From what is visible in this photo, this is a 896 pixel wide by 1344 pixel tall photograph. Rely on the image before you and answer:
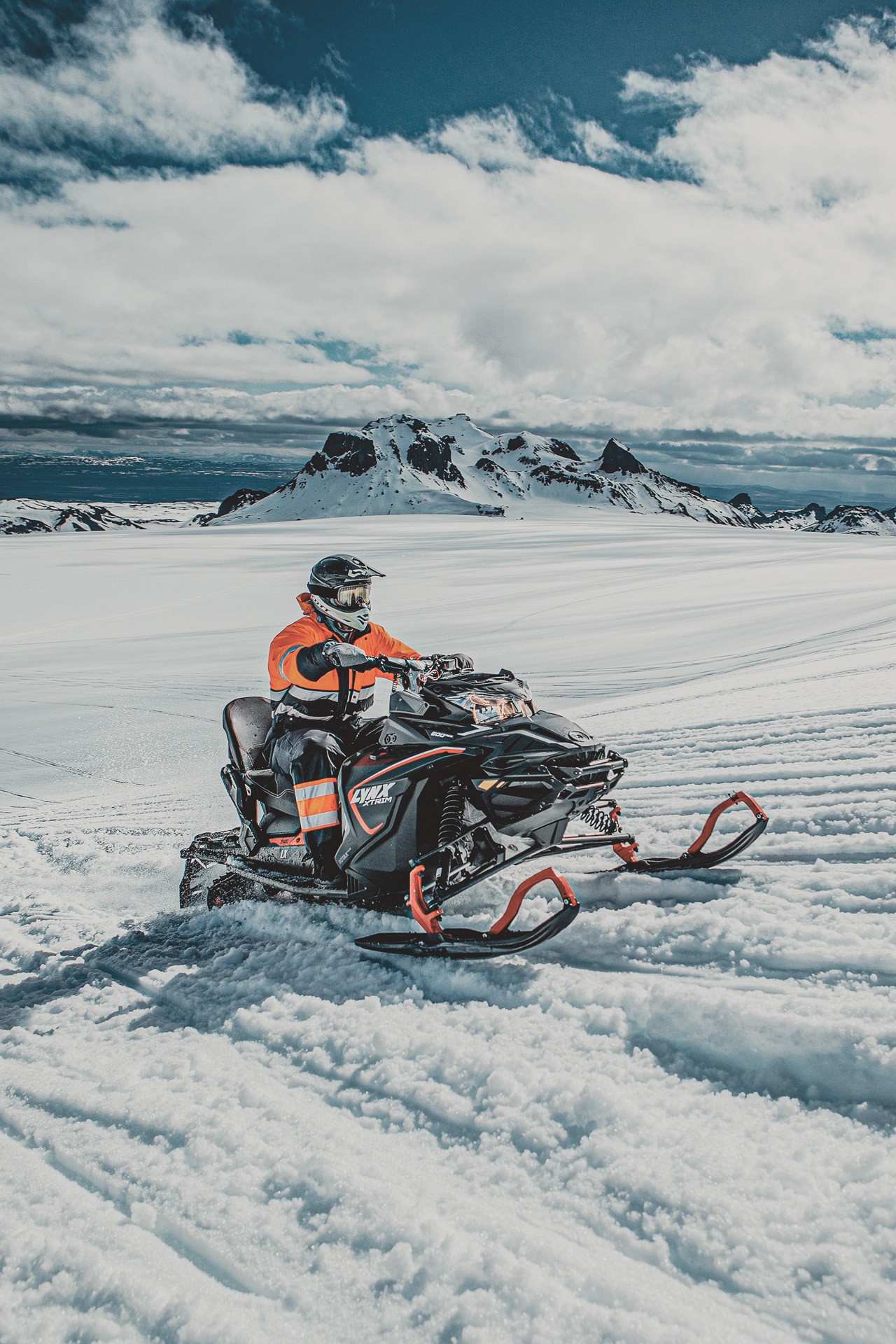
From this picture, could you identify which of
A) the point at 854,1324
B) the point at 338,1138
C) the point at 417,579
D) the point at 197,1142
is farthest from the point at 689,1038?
the point at 417,579

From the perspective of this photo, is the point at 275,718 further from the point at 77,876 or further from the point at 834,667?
the point at 834,667

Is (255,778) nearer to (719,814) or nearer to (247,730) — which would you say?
(247,730)

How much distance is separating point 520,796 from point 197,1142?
4.82 ft

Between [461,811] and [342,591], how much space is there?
1355 millimetres

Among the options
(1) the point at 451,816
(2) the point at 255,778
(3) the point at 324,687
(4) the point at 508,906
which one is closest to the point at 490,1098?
(4) the point at 508,906

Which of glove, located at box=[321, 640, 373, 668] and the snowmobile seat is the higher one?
glove, located at box=[321, 640, 373, 668]

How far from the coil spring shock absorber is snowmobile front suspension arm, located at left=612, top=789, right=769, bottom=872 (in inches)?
26.4

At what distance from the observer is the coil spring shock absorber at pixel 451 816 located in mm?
2895

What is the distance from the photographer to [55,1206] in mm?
1920

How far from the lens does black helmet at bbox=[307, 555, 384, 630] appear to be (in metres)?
3.71

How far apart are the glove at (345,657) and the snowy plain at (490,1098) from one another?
1128mm

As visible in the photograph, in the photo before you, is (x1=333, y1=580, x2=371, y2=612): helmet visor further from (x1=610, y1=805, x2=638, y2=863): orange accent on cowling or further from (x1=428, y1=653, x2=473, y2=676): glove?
(x1=610, y1=805, x2=638, y2=863): orange accent on cowling

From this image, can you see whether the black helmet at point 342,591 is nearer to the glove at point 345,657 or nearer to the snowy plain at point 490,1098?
the glove at point 345,657

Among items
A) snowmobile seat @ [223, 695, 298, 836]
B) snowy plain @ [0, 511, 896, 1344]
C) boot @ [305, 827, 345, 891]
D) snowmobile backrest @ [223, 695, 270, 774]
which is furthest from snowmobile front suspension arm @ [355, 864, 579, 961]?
snowmobile backrest @ [223, 695, 270, 774]
